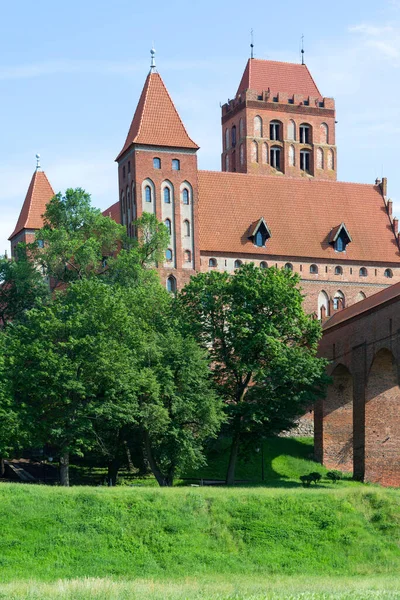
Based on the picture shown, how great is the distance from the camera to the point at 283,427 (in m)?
53.0

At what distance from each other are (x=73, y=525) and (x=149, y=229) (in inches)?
1135

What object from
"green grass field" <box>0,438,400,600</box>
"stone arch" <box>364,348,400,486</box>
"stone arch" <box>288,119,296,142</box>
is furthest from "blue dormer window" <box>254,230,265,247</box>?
"green grass field" <box>0,438,400,600</box>

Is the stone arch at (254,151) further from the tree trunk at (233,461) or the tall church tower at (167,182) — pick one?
the tree trunk at (233,461)

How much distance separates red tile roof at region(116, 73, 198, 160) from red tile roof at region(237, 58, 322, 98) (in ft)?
48.9

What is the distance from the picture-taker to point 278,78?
280ft

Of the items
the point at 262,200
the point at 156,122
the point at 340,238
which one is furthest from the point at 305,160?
the point at 156,122

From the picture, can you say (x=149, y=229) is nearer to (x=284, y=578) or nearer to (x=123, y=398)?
(x=123, y=398)

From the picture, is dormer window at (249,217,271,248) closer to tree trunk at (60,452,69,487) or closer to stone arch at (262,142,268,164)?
stone arch at (262,142,268,164)

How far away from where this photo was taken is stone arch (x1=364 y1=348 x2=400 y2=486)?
2076 inches

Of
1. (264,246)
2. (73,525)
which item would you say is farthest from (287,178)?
(73,525)

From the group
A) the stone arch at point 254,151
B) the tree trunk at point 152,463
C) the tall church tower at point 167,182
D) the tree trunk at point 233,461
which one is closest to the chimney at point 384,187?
the stone arch at point 254,151

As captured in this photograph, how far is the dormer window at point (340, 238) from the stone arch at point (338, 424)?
53.2ft

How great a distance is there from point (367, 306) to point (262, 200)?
63.3 feet

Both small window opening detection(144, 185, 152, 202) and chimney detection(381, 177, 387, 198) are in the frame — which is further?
chimney detection(381, 177, 387, 198)
